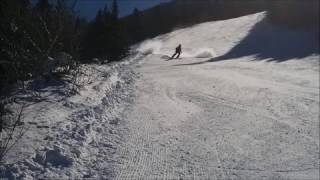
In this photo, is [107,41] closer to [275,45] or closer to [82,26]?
[275,45]

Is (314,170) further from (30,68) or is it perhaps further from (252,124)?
(30,68)

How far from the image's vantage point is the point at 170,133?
10.8 metres

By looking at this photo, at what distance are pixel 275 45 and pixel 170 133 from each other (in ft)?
114

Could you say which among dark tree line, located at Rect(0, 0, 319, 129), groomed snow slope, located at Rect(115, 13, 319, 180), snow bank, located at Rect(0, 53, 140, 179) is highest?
dark tree line, located at Rect(0, 0, 319, 129)

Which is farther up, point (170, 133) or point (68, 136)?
point (68, 136)

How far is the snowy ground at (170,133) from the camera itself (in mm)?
8242

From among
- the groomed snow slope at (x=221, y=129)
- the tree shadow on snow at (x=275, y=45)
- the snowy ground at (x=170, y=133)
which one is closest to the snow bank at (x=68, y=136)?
the snowy ground at (x=170, y=133)

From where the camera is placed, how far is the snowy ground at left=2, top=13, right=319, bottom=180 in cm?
824

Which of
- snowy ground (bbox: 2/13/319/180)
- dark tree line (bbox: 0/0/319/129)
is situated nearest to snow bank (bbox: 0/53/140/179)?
snowy ground (bbox: 2/13/319/180)

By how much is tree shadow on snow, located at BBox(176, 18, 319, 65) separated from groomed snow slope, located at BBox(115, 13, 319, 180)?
51.9ft

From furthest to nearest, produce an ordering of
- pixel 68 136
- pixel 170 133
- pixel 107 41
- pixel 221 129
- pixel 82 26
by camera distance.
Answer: pixel 107 41, pixel 82 26, pixel 221 129, pixel 170 133, pixel 68 136

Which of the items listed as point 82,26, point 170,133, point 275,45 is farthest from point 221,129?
point 275,45

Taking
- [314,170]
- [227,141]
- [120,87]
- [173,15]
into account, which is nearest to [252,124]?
[227,141]

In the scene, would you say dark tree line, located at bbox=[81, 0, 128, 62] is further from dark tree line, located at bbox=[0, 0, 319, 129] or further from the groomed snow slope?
the groomed snow slope
